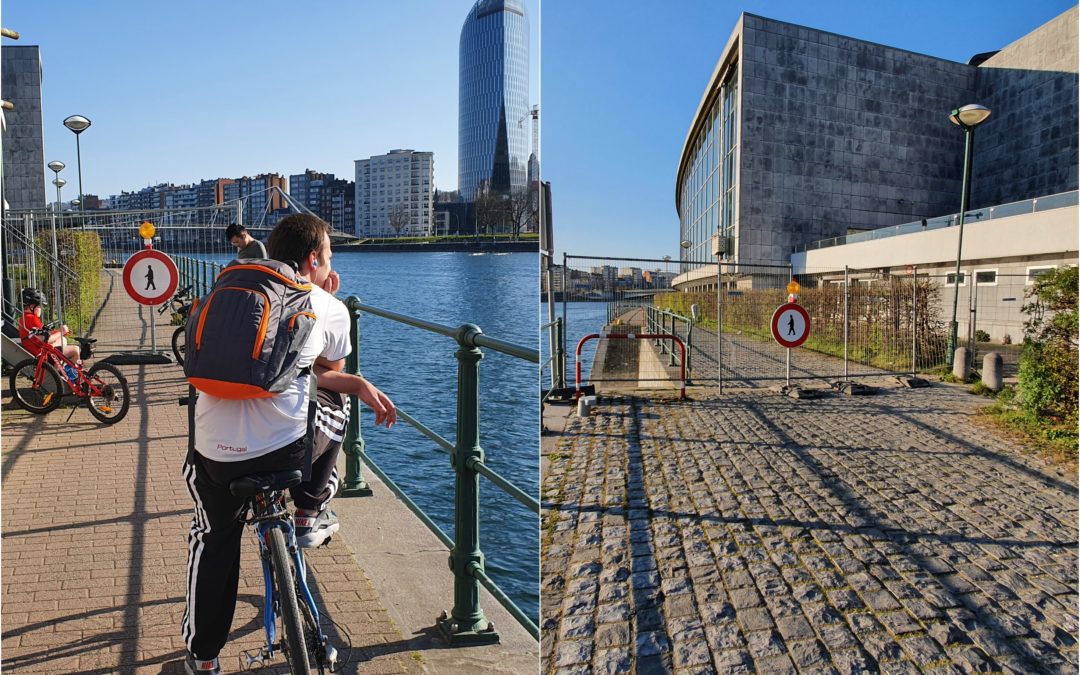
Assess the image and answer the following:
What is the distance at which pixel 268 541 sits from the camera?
6.34ft

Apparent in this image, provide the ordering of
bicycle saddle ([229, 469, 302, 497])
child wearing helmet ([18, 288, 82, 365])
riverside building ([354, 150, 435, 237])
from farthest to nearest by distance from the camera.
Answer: riverside building ([354, 150, 435, 237])
child wearing helmet ([18, 288, 82, 365])
bicycle saddle ([229, 469, 302, 497])

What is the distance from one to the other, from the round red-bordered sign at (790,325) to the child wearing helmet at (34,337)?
266 inches

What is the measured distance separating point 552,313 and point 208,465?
548 centimetres

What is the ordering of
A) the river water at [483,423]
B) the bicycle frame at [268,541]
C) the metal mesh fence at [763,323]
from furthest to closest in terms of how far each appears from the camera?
1. the metal mesh fence at [763,323]
2. the river water at [483,423]
3. the bicycle frame at [268,541]

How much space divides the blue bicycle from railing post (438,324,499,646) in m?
0.56

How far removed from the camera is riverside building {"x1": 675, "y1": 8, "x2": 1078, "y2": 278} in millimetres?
32562

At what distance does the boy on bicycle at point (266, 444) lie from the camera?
1.85 metres

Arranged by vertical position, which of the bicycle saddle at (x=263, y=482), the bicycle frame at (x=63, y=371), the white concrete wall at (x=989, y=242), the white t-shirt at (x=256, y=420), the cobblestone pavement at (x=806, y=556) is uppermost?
the white concrete wall at (x=989, y=242)

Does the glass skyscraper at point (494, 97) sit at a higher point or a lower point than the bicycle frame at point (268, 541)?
higher

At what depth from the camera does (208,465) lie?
1.89 metres

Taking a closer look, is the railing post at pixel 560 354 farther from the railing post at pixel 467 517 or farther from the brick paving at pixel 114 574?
the railing post at pixel 467 517

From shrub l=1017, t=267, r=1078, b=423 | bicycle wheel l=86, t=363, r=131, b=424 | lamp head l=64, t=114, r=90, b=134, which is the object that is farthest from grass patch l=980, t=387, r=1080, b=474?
lamp head l=64, t=114, r=90, b=134

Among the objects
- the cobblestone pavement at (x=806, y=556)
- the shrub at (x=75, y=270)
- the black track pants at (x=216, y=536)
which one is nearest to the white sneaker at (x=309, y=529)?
the black track pants at (x=216, y=536)

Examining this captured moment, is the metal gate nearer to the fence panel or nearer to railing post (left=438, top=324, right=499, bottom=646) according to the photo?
the fence panel
